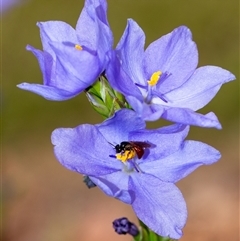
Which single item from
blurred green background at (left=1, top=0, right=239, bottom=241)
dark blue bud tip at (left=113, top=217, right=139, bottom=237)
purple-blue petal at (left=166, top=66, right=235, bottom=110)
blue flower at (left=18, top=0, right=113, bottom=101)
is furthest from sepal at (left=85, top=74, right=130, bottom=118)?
blurred green background at (left=1, top=0, right=239, bottom=241)

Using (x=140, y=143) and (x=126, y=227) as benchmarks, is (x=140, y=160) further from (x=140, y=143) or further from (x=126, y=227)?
(x=126, y=227)

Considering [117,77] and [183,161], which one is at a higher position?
[117,77]

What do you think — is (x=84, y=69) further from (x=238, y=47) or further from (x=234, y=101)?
(x=238, y=47)

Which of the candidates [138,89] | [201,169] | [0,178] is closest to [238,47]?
[201,169]

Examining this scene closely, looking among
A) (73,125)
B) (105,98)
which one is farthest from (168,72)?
(73,125)

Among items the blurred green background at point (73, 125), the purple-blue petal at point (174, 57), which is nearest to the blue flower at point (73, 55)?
the purple-blue petal at point (174, 57)

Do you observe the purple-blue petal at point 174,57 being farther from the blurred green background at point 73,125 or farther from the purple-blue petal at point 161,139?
the blurred green background at point 73,125
